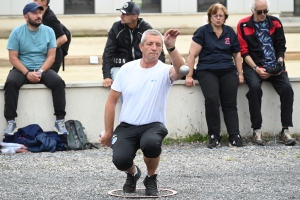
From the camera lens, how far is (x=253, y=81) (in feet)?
39.0

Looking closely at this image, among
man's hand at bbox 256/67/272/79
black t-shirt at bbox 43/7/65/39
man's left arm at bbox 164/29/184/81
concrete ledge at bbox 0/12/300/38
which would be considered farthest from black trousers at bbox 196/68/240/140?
concrete ledge at bbox 0/12/300/38

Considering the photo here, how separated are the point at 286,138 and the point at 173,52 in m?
4.17

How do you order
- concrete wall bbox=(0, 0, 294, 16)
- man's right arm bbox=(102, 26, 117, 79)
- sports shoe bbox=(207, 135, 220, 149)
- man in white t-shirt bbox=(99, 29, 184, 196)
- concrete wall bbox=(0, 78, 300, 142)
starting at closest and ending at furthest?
man in white t-shirt bbox=(99, 29, 184, 196) → sports shoe bbox=(207, 135, 220, 149) → man's right arm bbox=(102, 26, 117, 79) → concrete wall bbox=(0, 78, 300, 142) → concrete wall bbox=(0, 0, 294, 16)

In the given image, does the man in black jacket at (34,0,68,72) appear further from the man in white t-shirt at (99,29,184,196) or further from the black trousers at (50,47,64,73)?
the man in white t-shirt at (99,29,184,196)

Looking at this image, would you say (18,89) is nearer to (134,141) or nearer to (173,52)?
(134,141)

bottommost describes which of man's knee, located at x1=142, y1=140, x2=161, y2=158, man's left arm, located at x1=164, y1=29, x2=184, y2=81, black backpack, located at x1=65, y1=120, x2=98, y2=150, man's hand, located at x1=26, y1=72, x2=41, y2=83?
black backpack, located at x1=65, y1=120, x2=98, y2=150

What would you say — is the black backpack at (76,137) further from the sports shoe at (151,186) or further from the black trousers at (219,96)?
the sports shoe at (151,186)

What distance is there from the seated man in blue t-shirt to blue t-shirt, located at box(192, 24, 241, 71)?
1896mm

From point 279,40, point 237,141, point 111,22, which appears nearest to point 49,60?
point 237,141

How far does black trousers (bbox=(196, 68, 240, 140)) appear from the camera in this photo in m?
11.6

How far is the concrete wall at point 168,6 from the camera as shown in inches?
1155

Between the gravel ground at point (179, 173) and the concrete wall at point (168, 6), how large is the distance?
18367 mm

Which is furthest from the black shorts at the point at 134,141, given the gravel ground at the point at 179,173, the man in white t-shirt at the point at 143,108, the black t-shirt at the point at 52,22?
the black t-shirt at the point at 52,22

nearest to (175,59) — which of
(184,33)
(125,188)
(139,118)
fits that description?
(139,118)
